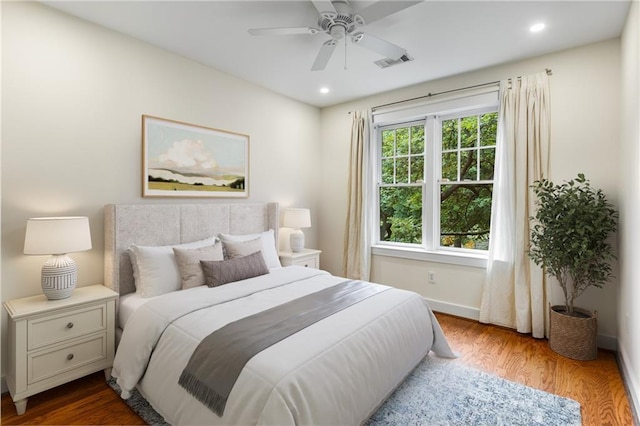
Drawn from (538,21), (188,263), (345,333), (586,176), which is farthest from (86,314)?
(586,176)

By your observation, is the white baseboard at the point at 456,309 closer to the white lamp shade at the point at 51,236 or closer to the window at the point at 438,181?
the window at the point at 438,181

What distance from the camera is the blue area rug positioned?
1975 millimetres

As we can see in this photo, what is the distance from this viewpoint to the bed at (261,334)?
1503 mm

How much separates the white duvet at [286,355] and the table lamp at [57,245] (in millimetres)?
545

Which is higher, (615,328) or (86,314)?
(86,314)

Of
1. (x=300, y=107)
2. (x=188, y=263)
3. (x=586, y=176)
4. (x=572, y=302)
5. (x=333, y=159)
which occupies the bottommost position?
(x=572, y=302)

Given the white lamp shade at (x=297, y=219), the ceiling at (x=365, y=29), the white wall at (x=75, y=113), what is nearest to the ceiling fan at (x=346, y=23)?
the ceiling at (x=365, y=29)

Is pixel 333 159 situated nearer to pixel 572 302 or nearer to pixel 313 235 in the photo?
pixel 313 235

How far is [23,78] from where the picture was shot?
2.32 m

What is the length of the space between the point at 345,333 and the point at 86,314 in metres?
1.85

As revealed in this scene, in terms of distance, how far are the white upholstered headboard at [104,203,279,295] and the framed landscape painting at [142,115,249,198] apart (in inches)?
7.2

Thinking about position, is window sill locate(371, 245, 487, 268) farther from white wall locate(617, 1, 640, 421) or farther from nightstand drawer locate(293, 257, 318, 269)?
white wall locate(617, 1, 640, 421)

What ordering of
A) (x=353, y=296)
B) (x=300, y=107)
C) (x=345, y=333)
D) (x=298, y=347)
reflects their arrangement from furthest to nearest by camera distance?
(x=300, y=107), (x=353, y=296), (x=345, y=333), (x=298, y=347)

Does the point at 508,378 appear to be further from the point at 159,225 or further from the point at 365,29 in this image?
the point at 159,225
